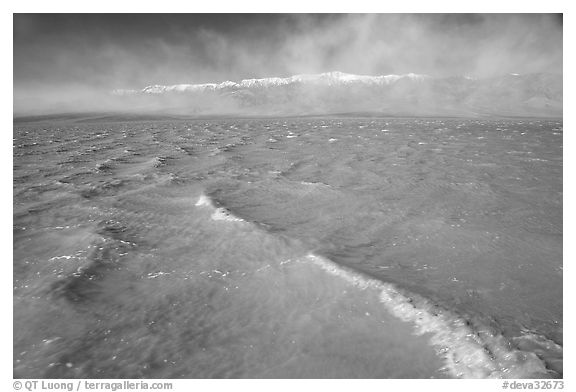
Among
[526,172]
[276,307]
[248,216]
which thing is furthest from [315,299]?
[526,172]

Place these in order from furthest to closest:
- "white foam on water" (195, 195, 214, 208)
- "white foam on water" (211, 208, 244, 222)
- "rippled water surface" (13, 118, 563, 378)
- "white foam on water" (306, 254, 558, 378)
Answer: "white foam on water" (195, 195, 214, 208) < "white foam on water" (211, 208, 244, 222) < "rippled water surface" (13, 118, 563, 378) < "white foam on water" (306, 254, 558, 378)

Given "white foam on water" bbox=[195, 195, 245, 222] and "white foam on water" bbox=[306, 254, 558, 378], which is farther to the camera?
"white foam on water" bbox=[195, 195, 245, 222]

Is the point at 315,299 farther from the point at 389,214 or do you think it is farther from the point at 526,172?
the point at 526,172
